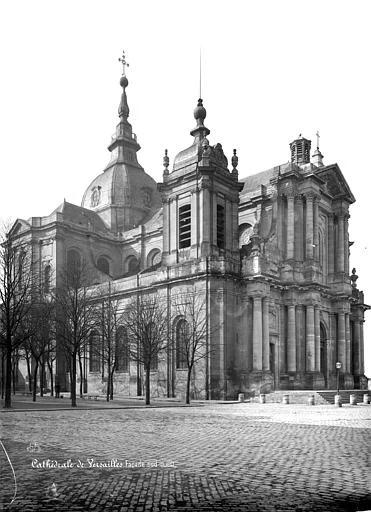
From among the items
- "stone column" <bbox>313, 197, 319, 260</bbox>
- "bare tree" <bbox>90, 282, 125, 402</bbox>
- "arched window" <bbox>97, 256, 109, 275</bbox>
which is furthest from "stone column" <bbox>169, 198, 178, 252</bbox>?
"arched window" <bbox>97, 256, 109, 275</bbox>

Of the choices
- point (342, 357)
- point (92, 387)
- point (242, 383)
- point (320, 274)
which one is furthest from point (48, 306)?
point (342, 357)

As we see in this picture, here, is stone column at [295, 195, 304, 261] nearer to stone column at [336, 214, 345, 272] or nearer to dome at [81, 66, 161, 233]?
stone column at [336, 214, 345, 272]

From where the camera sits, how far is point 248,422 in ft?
69.3

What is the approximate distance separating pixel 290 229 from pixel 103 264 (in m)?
22.1

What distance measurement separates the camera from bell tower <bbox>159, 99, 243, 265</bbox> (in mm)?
41781

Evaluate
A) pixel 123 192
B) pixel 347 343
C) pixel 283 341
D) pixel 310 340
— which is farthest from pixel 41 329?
pixel 123 192

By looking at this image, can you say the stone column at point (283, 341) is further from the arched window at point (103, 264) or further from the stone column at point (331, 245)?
the arched window at point (103, 264)

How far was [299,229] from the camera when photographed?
46188mm

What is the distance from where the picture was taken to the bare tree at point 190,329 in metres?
38.3

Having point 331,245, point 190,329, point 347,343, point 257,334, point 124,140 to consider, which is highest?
point 124,140

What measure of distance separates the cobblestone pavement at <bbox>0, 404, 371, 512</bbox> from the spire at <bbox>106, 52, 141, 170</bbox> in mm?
52108

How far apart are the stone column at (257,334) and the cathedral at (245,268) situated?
73 millimetres

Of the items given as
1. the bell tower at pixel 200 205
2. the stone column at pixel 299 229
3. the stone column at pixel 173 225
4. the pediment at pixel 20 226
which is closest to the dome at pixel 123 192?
the pediment at pixel 20 226

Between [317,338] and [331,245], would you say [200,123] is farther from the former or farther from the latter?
[317,338]
